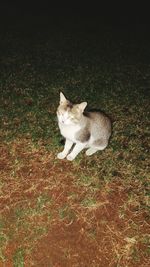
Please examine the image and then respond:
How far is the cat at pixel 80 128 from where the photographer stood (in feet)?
16.3

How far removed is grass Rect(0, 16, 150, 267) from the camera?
447 cm

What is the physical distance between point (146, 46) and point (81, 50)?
325cm

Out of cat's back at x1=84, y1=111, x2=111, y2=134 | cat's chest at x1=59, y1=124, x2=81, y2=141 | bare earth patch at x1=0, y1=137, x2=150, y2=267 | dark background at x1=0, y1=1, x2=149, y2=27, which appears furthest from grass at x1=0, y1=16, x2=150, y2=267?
dark background at x1=0, y1=1, x2=149, y2=27

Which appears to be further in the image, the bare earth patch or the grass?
the grass

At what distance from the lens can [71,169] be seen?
222 inches

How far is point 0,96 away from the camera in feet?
26.5

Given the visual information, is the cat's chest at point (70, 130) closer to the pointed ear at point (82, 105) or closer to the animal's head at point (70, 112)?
the animal's head at point (70, 112)

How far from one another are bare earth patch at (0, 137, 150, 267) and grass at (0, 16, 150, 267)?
0.01 metres

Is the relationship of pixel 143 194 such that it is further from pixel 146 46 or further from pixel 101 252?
pixel 146 46

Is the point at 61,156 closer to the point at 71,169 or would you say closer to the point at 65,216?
the point at 71,169

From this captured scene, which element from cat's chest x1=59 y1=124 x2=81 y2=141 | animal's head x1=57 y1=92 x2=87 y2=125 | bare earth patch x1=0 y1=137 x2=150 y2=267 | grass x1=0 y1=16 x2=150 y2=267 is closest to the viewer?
bare earth patch x1=0 y1=137 x2=150 y2=267

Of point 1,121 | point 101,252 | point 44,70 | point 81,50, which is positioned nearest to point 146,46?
point 81,50

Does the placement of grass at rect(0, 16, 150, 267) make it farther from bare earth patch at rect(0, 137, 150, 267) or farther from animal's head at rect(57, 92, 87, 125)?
animal's head at rect(57, 92, 87, 125)

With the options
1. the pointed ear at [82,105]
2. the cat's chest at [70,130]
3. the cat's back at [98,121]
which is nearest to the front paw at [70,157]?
the cat's chest at [70,130]
